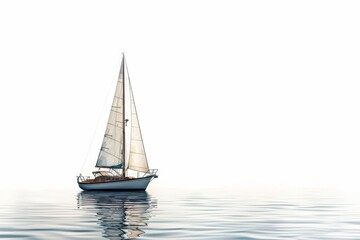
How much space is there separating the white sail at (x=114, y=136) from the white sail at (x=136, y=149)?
2.40 meters

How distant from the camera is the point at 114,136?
75.6 m

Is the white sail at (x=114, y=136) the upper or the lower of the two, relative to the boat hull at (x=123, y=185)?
upper

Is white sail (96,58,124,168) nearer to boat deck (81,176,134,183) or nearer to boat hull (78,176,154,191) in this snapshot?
boat deck (81,176,134,183)

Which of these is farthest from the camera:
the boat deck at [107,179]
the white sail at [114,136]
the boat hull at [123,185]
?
the white sail at [114,136]

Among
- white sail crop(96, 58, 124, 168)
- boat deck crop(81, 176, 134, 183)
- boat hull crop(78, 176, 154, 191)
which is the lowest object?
boat hull crop(78, 176, 154, 191)

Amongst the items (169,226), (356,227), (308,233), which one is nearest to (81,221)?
(169,226)

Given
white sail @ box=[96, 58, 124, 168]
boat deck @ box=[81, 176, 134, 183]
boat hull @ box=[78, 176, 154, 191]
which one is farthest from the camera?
white sail @ box=[96, 58, 124, 168]

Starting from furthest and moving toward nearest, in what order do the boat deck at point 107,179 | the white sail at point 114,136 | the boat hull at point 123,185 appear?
the white sail at point 114,136, the boat deck at point 107,179, the boat hull at point 123,185

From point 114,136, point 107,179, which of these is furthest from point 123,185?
point 114,136

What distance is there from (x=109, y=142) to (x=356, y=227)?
1983 inches

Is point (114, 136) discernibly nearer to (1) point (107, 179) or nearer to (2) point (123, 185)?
(1) point (107, 179)

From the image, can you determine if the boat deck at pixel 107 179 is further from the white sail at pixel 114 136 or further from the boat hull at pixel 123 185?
the white sail at pixel 114 136

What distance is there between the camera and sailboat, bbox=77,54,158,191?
241 ft

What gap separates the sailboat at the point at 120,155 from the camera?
73375 mm
